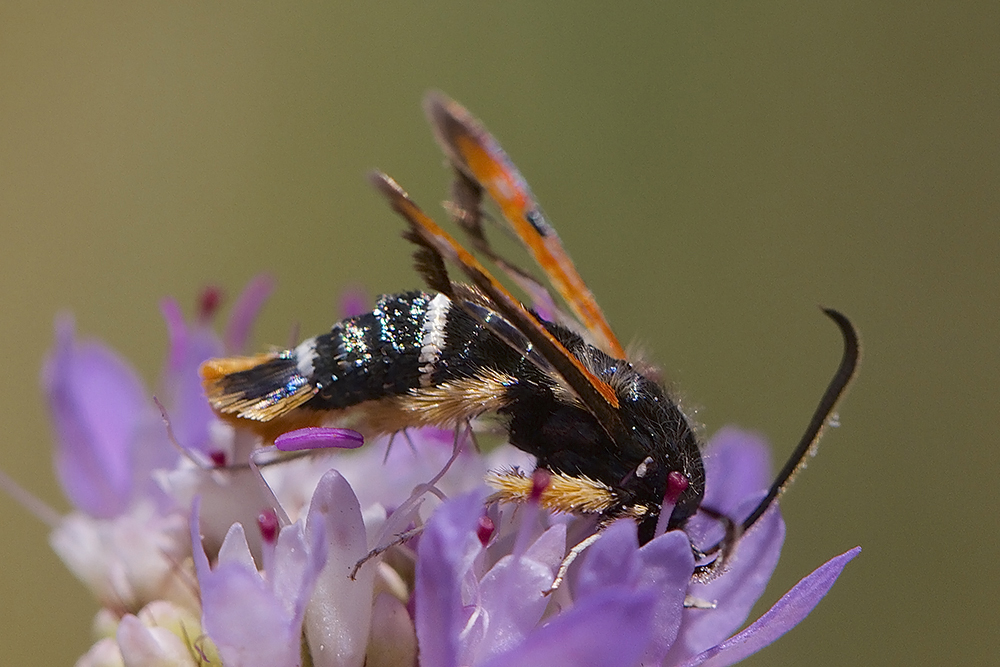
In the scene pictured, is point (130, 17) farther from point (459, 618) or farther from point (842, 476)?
point (459, 618)

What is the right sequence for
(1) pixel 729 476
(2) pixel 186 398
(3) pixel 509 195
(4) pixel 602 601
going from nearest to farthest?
(4) pixel 602 601 → (3) pixel 509 195 → (1) pixel 729 476 → (2) pixel 186 398

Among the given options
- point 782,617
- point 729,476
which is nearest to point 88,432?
point 729,476

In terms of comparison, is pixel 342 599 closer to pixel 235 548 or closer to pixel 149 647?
pixel 235 548

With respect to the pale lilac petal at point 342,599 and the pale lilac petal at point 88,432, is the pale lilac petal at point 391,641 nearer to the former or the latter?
the pale lilac petal at point 342,599

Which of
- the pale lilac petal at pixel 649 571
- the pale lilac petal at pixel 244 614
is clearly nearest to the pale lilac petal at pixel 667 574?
the pale lilac petal at pixel 649 571

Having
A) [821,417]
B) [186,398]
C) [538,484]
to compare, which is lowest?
[821,417]

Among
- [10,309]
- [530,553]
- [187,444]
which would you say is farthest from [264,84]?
[530,553]

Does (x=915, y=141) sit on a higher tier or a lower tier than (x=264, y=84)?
lower
